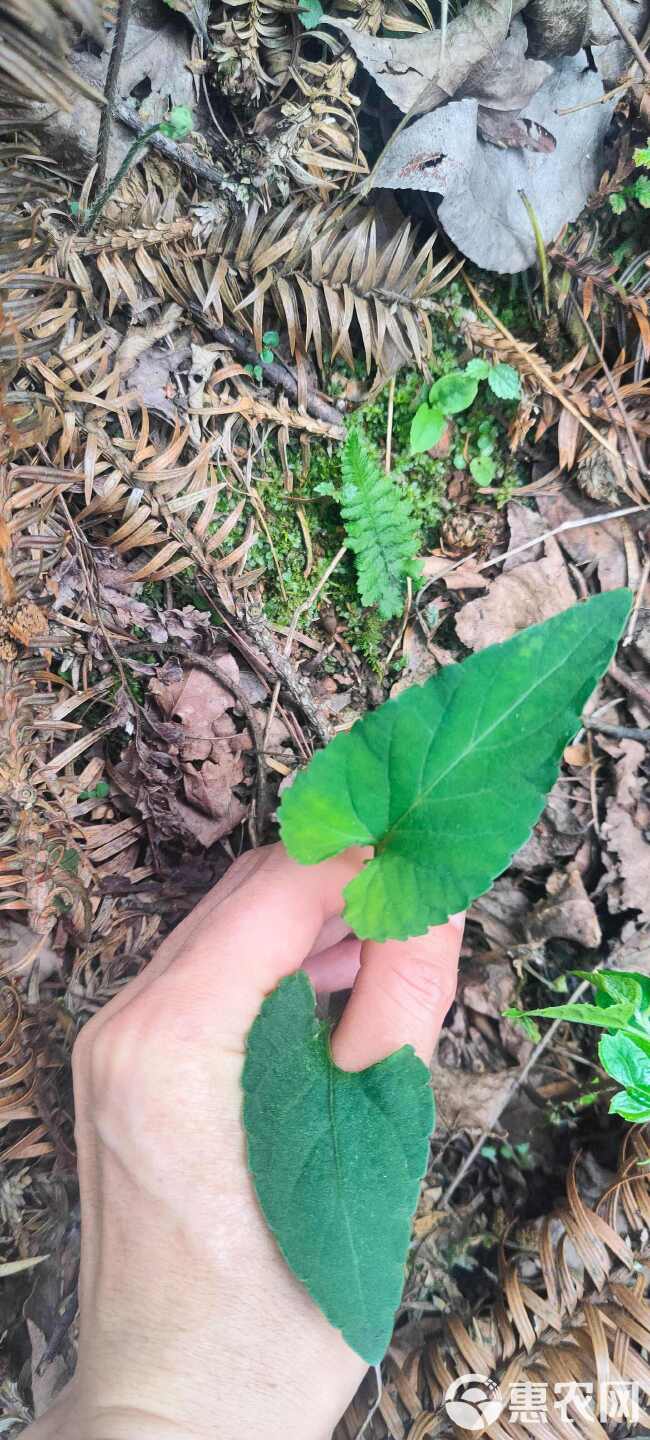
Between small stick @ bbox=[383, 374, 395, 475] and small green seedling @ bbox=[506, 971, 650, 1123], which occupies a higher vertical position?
small stick @ bbox=[383, 374, 395, 475]

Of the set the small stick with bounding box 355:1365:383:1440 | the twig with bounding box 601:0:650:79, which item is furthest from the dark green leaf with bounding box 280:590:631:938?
the twig with bounding box 601:0:650:79

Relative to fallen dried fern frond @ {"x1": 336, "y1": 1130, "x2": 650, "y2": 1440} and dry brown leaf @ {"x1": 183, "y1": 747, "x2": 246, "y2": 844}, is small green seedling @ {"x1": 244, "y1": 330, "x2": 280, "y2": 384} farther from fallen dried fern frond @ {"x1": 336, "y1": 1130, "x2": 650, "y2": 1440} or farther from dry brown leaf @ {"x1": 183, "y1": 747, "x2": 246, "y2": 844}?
fallen dried fern frond @ {"x1": 336, "y1": 1130, "x2": 650, "y2": 1440}

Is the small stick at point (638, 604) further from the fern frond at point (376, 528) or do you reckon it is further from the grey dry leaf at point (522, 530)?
the fern frond at point (376, 528)

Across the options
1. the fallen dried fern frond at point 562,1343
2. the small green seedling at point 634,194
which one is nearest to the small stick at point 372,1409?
the fallen dried fern frond at point 562,1343

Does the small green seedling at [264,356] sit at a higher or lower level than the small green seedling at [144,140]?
lower

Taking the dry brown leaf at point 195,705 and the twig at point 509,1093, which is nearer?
the dry brown leaf at point 195,705

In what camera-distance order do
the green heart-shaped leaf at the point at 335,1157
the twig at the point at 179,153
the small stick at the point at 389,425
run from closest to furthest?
the green heart-shaped leaf at the point at 335,1157 → the twig at the point at 179,153 → the small stick at the point at 389,425

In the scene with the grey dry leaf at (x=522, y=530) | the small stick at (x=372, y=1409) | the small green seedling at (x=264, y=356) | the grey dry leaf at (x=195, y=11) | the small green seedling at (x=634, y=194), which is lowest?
the small stick at (x=372, y=1409)
